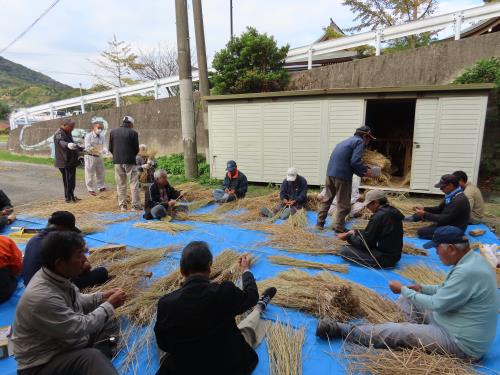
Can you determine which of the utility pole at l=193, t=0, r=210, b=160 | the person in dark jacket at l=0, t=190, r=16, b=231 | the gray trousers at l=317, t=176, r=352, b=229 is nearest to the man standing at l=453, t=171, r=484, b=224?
the gray trousers at l=317, t=176, r=352, b=229

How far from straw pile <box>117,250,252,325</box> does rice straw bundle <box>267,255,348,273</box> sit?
0.47 meters

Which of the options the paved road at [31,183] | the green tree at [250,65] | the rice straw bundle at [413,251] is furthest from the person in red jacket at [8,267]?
the green tree at [250,65]

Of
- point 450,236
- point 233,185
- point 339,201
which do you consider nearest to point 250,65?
point 233,185

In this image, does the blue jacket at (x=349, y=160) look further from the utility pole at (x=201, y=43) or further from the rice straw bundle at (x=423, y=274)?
the utility pole at (x=201, y=43)

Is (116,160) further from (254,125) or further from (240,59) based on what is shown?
(240,59)

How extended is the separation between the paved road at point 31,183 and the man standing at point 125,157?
232cm

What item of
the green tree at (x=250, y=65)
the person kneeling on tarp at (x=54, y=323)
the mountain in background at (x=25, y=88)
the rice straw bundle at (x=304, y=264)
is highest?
the mountain in background at (x=25, y=88)

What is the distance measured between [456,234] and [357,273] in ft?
5.31

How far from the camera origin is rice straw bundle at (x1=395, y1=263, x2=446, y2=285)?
3.15 meters

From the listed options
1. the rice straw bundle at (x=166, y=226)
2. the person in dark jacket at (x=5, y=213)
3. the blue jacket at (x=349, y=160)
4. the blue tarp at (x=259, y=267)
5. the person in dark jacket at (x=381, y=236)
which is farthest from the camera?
the person in dark jacket at (x=5, y=213)

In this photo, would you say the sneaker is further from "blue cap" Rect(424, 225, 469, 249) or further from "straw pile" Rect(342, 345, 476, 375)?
"blue cap" Rect(424, 225, 469, 249)

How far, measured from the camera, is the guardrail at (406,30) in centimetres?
827

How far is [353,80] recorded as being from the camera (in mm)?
9523

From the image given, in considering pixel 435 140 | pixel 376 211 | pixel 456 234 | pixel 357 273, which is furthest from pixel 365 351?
pixel 435 140
